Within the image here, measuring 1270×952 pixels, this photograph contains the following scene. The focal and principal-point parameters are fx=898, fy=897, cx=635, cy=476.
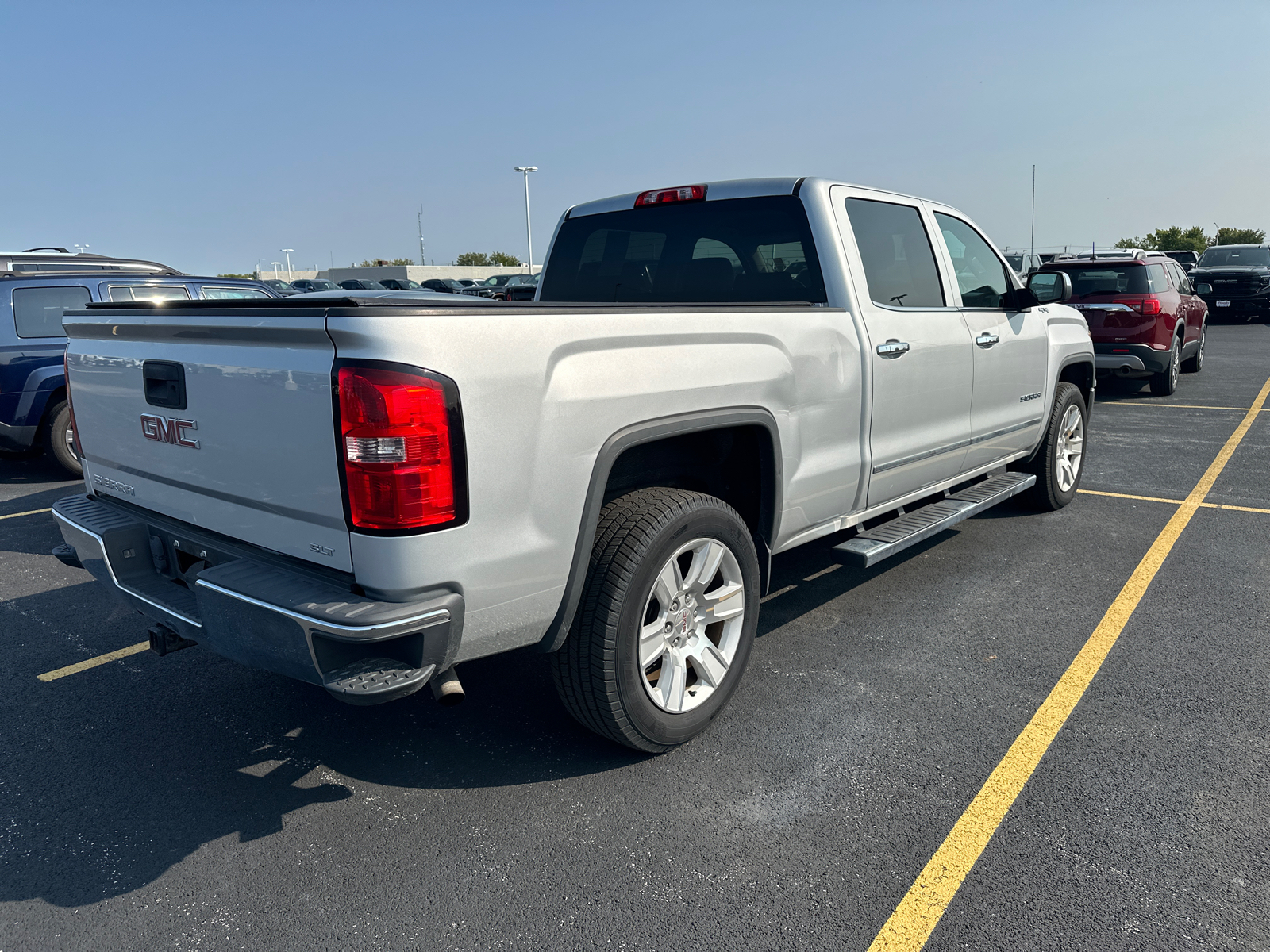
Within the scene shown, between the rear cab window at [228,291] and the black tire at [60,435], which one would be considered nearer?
the black tire at [60,435]

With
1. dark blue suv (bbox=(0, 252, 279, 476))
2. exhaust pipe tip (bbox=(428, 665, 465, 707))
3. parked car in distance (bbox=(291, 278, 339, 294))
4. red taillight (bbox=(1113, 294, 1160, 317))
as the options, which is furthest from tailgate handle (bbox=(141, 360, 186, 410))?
parked car in distance (bbox=(291, 278, 339, 294))

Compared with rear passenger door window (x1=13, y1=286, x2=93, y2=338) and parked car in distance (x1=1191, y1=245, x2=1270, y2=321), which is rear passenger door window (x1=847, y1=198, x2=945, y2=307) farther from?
parked car in distance (x1=1191, y1=245, x2=1270, y2=321)

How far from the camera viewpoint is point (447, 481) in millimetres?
2365

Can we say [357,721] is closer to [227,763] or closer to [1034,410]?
[227,763]

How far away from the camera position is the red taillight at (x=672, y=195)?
4.33m

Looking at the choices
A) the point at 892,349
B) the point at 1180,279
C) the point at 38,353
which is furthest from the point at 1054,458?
the point at 1180,279

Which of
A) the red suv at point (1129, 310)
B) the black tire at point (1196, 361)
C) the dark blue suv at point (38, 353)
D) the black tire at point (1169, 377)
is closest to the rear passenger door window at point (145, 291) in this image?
the dark blue suv at point (38, 353)

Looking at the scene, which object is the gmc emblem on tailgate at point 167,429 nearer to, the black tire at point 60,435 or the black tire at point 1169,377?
the black tire at point 60,435

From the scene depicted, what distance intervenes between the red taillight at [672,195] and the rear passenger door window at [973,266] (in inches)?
57.0

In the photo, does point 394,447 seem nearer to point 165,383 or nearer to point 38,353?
point 165,383

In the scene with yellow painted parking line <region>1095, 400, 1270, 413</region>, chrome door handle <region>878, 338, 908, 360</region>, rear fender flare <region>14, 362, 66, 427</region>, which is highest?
chrome door handle <region>878, 338, 908, 360</region>

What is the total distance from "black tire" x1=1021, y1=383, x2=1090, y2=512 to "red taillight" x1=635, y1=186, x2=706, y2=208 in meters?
3.04

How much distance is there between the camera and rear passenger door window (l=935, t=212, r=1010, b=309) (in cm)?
493

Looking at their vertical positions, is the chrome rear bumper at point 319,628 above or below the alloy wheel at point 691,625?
above
